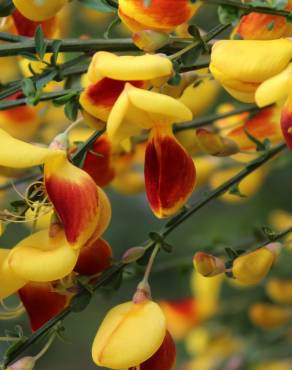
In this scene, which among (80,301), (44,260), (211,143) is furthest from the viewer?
(211,143)

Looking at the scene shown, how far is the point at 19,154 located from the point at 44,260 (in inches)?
3.7

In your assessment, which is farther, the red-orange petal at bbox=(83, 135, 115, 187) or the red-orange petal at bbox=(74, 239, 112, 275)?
the red-orange petal at bbox=(83, 135, 115, 187)

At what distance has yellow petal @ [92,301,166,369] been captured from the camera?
0.95 meters

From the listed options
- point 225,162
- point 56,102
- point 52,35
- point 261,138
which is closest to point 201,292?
point 225,162

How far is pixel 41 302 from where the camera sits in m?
1.05

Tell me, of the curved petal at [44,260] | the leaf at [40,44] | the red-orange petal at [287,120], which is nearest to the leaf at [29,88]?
the leaf at [40,44]

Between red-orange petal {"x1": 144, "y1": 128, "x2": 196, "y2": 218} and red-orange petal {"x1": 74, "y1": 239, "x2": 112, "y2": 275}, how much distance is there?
11cm

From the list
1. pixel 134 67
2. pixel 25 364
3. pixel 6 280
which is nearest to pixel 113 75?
pixel 134 67

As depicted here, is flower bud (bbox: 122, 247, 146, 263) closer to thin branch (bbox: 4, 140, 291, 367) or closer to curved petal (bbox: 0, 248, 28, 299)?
thin branch (bbox: 4, 140, 291, 367)

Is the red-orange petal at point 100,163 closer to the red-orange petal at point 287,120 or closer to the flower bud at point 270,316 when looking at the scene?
the red-orange petal at point 287,120

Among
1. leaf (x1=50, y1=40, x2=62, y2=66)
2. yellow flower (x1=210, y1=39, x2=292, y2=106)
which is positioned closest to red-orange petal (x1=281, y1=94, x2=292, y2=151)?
yellow flower (x1=210, y1=39, x2=292, y2=106)

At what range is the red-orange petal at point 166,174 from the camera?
3.17 ft

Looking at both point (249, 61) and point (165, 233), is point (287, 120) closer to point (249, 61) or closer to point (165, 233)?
point (249, 61)

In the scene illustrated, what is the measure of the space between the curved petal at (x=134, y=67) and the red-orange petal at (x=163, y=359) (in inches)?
10.6
